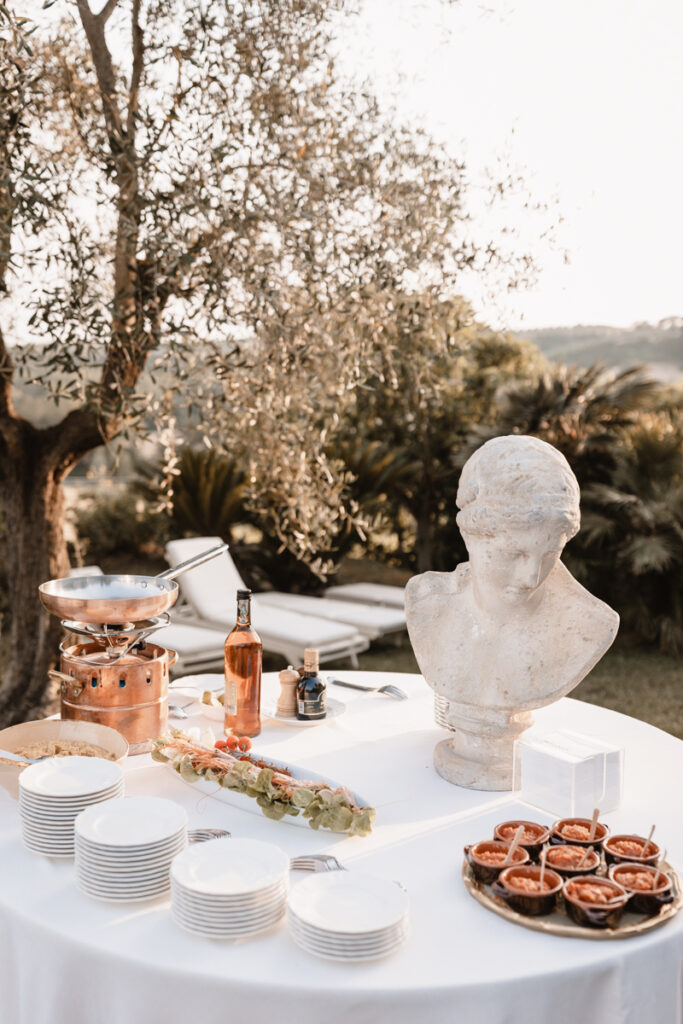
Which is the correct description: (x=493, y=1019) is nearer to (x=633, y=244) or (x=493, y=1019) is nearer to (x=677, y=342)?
(x=633, y=244)

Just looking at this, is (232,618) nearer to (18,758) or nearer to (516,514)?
(18,758)

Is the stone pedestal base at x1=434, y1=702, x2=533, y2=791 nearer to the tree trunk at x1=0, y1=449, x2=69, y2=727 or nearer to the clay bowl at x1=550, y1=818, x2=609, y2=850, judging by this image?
the clay bowl at x1=550, y1=818, x2=609, y2=850

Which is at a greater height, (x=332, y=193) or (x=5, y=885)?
(x=332, y=193)

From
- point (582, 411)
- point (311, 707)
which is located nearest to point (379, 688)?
point (311, 707)

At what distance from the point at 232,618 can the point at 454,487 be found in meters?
3.58

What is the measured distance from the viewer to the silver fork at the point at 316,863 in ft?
5.83

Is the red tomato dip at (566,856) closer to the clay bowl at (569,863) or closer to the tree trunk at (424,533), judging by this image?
the clay bowl at (569,863)

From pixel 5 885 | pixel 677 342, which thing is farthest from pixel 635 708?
pixel 677 342

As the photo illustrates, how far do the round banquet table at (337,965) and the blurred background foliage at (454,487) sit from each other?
4735 millimetres

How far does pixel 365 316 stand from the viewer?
3.82 metres

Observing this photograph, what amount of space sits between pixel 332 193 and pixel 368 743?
232cm

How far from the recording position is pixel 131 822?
5.93 ft

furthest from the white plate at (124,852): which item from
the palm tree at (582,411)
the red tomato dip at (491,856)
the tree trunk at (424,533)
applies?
the tree trunk at (424,533)

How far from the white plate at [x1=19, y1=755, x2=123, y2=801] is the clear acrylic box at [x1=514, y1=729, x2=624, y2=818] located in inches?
38.4
